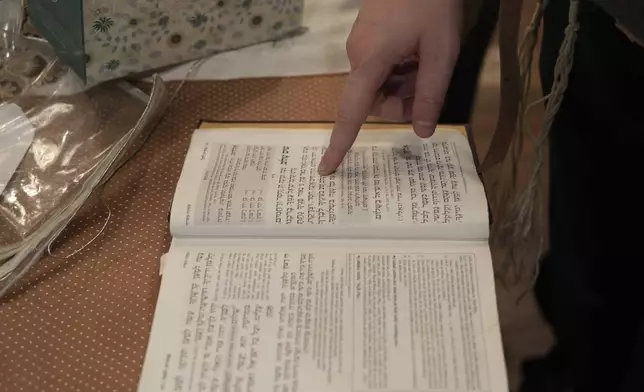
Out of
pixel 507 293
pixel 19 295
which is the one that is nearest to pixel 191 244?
pixel 19 295

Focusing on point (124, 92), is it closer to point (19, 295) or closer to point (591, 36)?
point (19, 295)

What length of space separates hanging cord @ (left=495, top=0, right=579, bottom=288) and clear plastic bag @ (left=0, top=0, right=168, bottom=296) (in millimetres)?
415

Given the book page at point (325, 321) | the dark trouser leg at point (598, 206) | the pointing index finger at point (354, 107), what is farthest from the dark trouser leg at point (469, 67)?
the book page at point (325, 321)

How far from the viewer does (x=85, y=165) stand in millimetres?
722

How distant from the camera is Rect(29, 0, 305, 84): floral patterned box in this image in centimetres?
73

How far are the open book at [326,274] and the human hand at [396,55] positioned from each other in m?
0.04

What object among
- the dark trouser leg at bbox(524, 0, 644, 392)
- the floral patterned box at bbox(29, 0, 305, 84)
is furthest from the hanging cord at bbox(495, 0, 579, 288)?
the floral patterned box at bbox(29, 0, 305, 84)

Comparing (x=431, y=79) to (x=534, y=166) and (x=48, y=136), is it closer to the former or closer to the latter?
(x=534, y=166)

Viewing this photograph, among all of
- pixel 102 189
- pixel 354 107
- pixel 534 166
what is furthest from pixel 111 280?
pixel 534 166

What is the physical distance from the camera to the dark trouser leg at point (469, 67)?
82 centimetres

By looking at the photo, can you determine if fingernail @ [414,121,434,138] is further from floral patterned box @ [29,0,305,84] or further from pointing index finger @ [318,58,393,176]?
floral patterned box @ [29,0,305,84]

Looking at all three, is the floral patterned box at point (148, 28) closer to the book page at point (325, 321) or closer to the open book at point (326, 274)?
the open book at point (326, 274)

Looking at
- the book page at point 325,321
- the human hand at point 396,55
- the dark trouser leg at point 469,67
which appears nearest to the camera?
the book page at point 325,321

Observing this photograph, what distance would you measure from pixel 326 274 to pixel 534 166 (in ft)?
0.99
